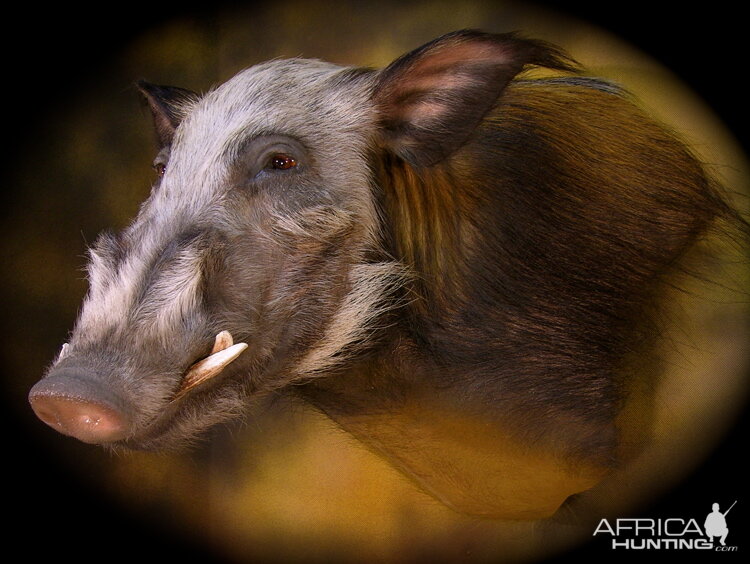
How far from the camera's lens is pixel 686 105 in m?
1.51

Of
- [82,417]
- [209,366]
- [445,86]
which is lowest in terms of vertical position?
[82,417]

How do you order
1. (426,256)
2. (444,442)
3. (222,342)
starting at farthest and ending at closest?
(444,442), (426,256), (222,342)

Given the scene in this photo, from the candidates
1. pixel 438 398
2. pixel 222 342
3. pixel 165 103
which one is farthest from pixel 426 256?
pixel 165 103

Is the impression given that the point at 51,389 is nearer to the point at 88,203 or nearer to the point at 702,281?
the point at 88,203

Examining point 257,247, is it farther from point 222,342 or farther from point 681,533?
point 681,533

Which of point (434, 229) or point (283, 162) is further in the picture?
point (434, 229)

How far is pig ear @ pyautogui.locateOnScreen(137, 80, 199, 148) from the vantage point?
149 cm

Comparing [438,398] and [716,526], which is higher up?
[438,398]

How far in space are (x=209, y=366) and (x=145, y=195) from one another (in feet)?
2.31

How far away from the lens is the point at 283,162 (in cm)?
125

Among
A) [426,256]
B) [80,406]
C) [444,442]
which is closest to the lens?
[80,406]

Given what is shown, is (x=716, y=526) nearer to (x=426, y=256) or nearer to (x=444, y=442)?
(x=444, y=442)

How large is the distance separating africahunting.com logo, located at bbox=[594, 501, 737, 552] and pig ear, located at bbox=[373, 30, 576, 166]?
2.53 feet

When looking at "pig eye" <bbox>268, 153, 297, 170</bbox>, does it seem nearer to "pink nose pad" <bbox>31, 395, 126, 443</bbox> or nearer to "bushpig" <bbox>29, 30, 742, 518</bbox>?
"bushpig" <bbox>29, 30, 742, 518</bbox>
